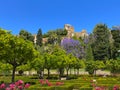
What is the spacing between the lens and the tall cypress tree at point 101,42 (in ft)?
254

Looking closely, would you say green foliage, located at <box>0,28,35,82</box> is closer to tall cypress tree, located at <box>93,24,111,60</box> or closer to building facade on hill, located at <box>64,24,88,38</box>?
tall cypress tree, located at <box>93,24,111,60</box>

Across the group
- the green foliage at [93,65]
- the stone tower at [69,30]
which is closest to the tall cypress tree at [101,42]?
the green foliage at [93,65]

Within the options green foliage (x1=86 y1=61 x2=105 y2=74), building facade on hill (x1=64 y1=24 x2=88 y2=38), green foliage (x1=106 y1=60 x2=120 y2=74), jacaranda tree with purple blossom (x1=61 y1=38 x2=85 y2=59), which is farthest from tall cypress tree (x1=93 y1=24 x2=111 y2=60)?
building facade on hill (x1=64 y1=24 x2=88 y2=38)

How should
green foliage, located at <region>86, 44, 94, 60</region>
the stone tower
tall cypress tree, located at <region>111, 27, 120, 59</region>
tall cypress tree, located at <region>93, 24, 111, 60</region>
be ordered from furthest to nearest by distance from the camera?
the stone tower < tall cypress tree, located at <region>111, 27, 120, 59</region> < tall cypress tree, located at <region>93, 24, 111, 60</region> < green foliage, located at <region>86, 44, 94, 60</region>

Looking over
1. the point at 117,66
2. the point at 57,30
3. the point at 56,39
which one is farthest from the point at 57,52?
the point at 57,30

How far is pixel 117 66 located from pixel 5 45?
109 ft

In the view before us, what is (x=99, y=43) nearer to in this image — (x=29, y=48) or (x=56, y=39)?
(x=56, y=39)

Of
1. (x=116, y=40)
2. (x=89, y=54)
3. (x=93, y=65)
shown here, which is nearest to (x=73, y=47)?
(x=89, y=54)

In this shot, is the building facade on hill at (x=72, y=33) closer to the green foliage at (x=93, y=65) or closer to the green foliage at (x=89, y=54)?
the green foliage at (x=89, y=54)

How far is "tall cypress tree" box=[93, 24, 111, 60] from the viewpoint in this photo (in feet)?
254

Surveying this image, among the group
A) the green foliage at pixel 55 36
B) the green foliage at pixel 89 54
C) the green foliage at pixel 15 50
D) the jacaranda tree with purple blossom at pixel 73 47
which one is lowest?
the green foliage at pixel 15 50

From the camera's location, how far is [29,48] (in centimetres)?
3020

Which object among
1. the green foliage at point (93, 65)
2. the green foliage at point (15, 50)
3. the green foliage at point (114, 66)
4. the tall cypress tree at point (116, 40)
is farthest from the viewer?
the tall cypress tree at point (116, 40)

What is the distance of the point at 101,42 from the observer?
8012cm
